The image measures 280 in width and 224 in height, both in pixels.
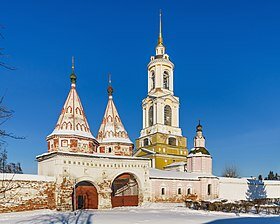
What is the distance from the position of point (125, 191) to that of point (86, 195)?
451cm

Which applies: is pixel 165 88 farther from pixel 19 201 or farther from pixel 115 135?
pixel 19 201

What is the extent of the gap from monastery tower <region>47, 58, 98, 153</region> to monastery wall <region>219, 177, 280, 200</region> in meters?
14.8

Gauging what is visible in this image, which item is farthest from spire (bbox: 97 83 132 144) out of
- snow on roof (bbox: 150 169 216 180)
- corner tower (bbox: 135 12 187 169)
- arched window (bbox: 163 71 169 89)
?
arched window (bbox: 163 71 169 89)

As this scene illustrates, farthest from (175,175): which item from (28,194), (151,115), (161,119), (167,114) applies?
(151,115)

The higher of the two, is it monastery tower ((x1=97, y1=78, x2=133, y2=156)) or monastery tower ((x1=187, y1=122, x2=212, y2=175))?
monastery tower ((x1=97, y1=78, x2=133, y2=156))

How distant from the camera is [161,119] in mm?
48125

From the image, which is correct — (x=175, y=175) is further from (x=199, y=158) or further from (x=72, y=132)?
(x=72, y=132)

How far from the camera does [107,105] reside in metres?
32.3

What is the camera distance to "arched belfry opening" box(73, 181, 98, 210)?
2564cm

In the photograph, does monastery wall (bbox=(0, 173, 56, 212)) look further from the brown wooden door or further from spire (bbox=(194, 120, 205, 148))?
spire (bbox=(194, 120, 205, 148))

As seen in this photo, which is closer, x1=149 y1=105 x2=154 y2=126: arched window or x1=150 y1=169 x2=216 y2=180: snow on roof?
x1=150 y1=169 x2=216 y2=180: snow on roof

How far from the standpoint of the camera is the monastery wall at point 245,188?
35281mm

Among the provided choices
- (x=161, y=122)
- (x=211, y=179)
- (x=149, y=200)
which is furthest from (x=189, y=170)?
(x=161, y=122)

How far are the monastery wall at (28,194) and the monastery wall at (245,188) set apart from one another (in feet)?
59.7
